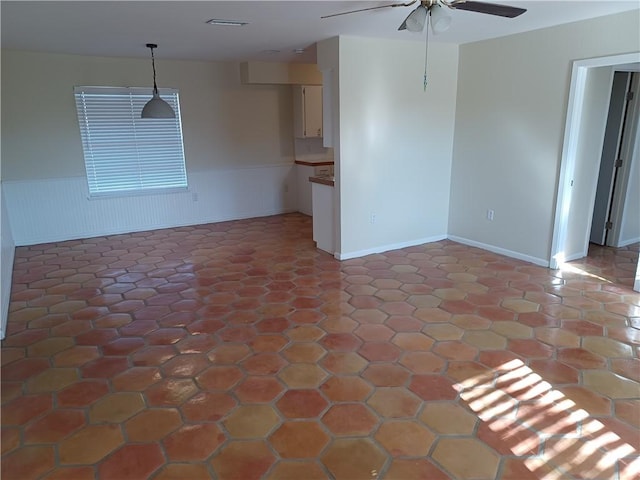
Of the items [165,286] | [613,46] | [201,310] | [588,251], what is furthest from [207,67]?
[588,251]

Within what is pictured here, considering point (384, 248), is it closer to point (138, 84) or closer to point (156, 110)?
point (156, 110)

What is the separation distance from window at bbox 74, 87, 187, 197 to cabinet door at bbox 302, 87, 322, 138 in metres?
2.07

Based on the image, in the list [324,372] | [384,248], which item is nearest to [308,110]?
[384,248]

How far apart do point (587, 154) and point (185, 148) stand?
18.0 ft

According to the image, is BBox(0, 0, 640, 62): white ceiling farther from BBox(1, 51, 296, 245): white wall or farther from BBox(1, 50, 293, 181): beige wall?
BBox(1, 51, 296, 245): white wall

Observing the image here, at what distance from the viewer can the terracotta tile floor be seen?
6.93 ft

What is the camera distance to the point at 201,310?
383 centimetres

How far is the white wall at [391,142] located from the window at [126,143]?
3037mm

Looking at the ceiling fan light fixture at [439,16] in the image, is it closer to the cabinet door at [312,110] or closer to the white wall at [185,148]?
the cabinet door at [312,110]

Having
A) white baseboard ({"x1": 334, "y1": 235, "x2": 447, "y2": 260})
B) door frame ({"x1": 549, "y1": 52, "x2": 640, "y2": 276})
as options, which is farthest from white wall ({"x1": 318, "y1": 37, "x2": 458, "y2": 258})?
door frame ({"x1": 549, "y1": 52, "x2": 640, "y2": 276})

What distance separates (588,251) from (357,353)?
378 cm

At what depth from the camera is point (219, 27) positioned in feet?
13.5

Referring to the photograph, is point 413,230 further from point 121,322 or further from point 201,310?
point 121,322

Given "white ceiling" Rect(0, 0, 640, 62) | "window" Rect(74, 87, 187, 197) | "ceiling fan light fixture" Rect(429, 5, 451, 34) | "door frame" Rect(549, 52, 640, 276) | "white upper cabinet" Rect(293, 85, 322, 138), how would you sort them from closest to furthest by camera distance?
"ceiling fan light fixture" Rect(429, 5, 451, 34)
"white ceiling" Rect(0, 0, 640, 62)
"door frame" Rect(549, 52, 640, 276)
"window" Rect(74, 87, 187, 197)
"white upper cabinet" Rect(293, 85, 322, 138)
